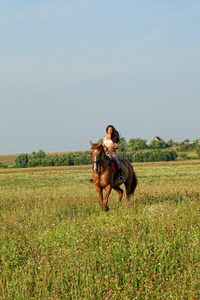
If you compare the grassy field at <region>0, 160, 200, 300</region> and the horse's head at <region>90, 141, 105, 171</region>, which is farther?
the horse's head at <region>90, 141, 105, 171</region>

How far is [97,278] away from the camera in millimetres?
5508

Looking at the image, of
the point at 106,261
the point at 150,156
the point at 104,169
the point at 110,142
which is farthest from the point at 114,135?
the point at 150,156

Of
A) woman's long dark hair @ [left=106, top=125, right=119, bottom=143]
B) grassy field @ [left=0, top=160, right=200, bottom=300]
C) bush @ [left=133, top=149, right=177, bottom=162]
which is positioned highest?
woman's long dark hair @ [left=106, top=125, right=119, bottom=143]

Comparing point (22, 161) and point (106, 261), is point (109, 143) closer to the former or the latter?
point (106, 261)

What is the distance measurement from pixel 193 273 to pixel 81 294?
6.24 feet

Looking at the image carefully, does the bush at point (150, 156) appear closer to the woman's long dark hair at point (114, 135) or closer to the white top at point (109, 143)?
the woman's long dark hair at point (114, 135)

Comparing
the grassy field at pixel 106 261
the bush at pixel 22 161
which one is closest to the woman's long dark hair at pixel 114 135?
the grassy field at pixel 106 261

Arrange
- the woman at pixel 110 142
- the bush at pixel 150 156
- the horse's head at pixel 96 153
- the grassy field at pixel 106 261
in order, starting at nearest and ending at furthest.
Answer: the grassy field at pixel 106 261, the horse's head at pixel 96 153, the woman at pixel 110 142, the bush at pixel 150 156

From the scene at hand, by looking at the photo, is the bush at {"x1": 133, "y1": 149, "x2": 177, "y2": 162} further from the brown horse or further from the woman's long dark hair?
the woman's long dark hair

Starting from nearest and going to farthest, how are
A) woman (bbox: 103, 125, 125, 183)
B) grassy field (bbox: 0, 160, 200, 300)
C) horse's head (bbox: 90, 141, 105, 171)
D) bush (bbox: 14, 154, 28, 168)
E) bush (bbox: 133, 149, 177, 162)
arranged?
grassy field (bbox: 0, 160, 200, 300) < horse's head (bbox: 90, 141, 105, 171) < woman (bbox: 103, 125, 125, 183) < bush (bbox: 133, 149, 177, 162) < bush (bbox: 14, 154, 28, 168)

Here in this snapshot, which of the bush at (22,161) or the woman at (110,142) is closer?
the woman at (110,142)

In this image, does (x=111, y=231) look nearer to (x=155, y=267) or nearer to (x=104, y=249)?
(x=104, y=249)

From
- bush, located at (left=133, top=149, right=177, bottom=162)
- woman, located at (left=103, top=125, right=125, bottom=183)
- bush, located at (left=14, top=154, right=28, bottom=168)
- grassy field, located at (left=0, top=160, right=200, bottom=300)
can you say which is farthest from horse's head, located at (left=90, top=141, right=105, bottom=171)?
bush, located at (left=14, top=154, right=28, bottom=168)

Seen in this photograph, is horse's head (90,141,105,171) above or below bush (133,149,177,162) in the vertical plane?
above
